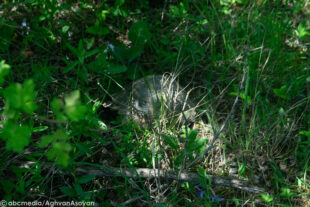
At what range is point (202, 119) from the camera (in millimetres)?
2264

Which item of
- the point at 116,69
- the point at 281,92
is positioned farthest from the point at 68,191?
the point at 281,92

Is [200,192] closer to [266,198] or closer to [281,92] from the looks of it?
[266,198]

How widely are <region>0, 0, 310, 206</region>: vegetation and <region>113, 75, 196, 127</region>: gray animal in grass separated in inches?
3.1

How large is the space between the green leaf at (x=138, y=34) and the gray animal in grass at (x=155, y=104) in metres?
0.42

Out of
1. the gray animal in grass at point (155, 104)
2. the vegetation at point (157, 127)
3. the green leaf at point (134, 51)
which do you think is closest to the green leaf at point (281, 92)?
the vegetation at point (157, 127)

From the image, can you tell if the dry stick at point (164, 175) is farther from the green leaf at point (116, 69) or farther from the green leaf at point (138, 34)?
the green leaf at point (138, 34)

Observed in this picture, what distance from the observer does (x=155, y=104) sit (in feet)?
7.34

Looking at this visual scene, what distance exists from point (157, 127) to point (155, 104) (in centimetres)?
23

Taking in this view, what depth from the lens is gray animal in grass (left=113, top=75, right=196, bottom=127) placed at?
2133 mm

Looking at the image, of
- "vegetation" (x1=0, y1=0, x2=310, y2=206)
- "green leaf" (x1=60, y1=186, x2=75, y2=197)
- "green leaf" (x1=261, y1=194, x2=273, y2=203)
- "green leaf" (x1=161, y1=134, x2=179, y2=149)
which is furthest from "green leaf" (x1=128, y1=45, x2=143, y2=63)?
"green leaf" (x1=261, y1=194, x2=273, y2=203)

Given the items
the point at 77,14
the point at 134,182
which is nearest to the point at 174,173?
the point at 134,182

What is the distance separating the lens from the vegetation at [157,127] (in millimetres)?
1774

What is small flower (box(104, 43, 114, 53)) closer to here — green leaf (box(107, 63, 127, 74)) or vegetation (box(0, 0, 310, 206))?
vegetation (box(0, 0, 310, 206))

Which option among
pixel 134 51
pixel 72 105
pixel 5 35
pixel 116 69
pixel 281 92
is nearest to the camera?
pixel 72 105
